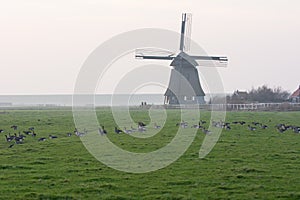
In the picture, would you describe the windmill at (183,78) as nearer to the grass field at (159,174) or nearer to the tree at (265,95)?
the tree at (265,95)

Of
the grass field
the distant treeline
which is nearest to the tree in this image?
the distant treeline

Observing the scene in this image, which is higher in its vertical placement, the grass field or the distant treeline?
the distant treeline

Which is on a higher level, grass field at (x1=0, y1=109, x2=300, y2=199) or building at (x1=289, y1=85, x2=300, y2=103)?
building at (x1=289, y1=85, x2=300, y2=103)

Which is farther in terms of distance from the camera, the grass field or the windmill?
the windmill

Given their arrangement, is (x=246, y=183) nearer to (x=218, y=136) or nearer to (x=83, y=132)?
(x=218, y=136)

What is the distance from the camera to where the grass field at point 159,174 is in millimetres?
17547

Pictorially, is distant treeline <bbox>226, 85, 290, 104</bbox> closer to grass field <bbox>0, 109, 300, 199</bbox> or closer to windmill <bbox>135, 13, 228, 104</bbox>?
windmill <bbox>135, 13, 228, 104</bbox>

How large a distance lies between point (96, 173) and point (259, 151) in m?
10.0

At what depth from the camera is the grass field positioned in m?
17.5

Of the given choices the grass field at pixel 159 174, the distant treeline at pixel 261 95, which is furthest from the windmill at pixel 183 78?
the grass field at pixel 159 174

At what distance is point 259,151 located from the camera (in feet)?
91.6

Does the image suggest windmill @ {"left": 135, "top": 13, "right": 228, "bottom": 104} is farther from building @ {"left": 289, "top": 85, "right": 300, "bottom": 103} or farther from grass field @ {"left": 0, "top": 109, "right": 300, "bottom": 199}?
grass field @ {"left": 0, "top": 109, "right": 300, "bottom": 199}

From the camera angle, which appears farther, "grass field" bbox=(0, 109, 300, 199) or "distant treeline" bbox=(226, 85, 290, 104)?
"distant treeline" bbox=(226, 85, 290, 104)

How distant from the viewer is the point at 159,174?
21.2 m
